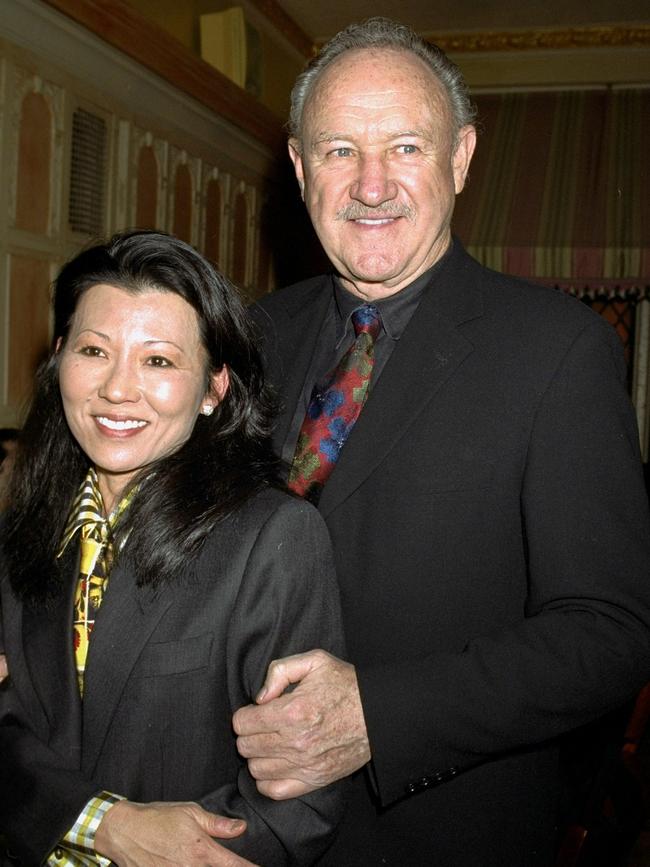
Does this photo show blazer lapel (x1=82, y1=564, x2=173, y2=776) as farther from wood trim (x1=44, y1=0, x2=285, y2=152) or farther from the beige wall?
wood trim (x1=44, y1=0, x2=285, y2=152)

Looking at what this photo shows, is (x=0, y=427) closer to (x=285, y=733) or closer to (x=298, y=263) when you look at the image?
(x=285, y=733)

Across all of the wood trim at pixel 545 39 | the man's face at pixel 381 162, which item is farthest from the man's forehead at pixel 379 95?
the wood trim at pixel 545 39

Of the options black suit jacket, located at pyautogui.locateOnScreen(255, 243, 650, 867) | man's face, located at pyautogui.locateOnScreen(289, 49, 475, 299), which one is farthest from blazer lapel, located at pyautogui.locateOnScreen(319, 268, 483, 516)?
man's face, located at pyautogui.locateOnScreen(289, 49, 475, 299)

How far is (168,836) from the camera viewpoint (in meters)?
1.13

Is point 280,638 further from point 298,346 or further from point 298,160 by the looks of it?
point 298,160

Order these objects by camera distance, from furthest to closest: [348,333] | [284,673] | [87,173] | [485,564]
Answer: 1. [87,173]
2. [348,333]
3. [485,564]
4. [284,673]

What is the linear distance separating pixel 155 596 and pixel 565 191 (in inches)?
182

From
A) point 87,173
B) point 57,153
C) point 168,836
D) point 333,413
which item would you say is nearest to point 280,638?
point 168,836

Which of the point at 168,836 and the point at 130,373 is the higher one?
the point at 130,373

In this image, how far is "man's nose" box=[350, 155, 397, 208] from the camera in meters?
1.43

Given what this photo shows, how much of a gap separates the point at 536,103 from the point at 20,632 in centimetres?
493

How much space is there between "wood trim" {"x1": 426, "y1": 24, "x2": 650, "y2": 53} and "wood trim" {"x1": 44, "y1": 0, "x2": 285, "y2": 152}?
4.58 ft

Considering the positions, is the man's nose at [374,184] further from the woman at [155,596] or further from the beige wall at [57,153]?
Answer: the beige wall at [57,153]

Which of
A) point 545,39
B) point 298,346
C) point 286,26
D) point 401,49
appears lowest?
point 298,346
